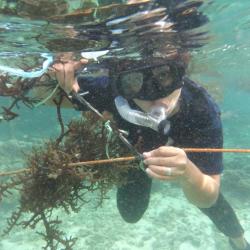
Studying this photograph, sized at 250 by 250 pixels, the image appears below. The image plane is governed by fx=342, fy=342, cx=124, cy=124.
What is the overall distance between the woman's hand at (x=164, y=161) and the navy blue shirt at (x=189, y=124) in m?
2.02

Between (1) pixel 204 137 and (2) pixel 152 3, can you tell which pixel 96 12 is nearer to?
(2) pixel 152 3

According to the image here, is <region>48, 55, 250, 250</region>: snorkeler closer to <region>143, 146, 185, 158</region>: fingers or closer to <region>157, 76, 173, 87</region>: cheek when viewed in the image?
<region>157, 76, 173, 87</region>: cheek

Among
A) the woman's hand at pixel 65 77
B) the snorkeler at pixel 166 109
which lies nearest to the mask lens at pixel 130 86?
the snorkeler at pixel 166 109

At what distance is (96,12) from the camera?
6891mm

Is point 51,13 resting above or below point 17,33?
above

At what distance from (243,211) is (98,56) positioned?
9.55 metres

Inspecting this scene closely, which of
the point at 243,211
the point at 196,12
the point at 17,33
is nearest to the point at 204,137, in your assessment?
the point at 196,12

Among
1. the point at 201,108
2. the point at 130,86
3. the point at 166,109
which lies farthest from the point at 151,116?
the point at 201,108

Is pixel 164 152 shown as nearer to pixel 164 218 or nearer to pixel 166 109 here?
pixel 166 109

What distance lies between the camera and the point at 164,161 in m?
4.19

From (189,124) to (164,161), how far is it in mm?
2463

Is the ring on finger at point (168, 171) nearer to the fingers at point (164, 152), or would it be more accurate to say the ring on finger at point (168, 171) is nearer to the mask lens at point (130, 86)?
the fingers at point (164, 152)

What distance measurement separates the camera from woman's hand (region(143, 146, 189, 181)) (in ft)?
13.7

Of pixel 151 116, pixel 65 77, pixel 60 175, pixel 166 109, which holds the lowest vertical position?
pixel 60 175
